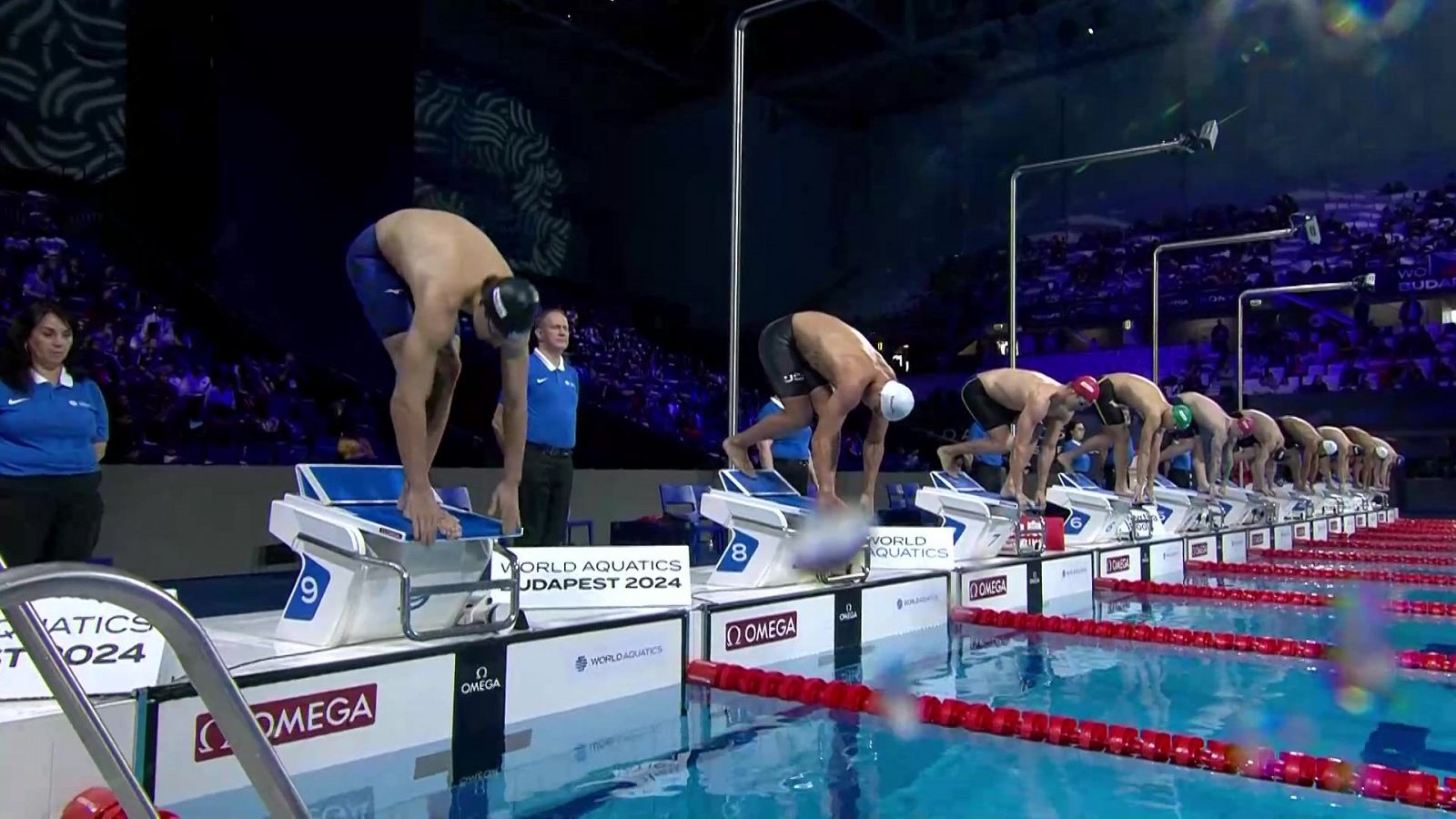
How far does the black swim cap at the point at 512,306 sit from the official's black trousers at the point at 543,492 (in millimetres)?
1645

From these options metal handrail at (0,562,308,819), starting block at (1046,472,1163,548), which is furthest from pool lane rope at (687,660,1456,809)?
starting block at (1046,472,1163,548)

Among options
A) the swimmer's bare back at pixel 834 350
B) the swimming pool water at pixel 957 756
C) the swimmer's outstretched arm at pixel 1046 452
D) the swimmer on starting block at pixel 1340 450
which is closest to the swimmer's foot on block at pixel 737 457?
the swimmer's bare back at pixel 834 350

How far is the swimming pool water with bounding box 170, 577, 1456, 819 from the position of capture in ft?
8.14

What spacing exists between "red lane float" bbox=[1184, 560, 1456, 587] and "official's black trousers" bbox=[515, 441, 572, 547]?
5827 millimetres

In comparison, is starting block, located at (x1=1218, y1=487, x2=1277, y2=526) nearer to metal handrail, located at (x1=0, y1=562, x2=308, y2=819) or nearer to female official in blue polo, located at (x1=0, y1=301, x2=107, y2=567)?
female official in blue polo, located at (x1=0, y1=301, x2=107, y2=567)

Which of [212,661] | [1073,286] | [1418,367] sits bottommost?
[212,661]

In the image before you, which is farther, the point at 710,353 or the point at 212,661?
the point at 710,353

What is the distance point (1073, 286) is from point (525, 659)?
54.5 ft

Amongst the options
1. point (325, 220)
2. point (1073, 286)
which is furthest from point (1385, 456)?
point (325, 220)

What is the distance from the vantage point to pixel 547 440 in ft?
14.5

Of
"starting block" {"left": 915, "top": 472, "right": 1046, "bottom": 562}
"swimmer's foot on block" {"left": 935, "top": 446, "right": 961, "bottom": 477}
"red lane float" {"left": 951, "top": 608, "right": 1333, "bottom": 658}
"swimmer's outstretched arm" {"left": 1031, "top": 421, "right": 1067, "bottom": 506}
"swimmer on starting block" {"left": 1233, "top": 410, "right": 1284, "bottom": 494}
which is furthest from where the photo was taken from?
"swimmer on starting block" {"left": 1233, "top": 410, "right": 1284, "bottom": 494}

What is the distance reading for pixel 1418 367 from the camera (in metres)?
15.7

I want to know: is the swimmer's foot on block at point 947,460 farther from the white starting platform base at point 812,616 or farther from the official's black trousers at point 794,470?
the white starting platform base at point 812,616

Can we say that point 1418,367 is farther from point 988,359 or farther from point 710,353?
point 710,353
